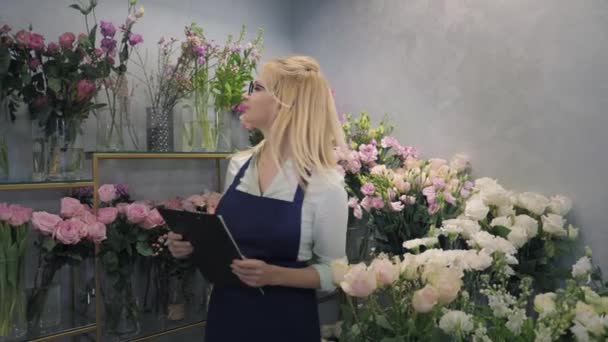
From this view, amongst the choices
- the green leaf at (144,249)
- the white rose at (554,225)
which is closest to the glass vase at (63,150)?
the green leaf at (144,249)

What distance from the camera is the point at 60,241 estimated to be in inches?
60.1

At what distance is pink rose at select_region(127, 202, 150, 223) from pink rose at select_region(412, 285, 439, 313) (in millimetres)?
1130

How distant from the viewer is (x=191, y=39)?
2014 millimetres

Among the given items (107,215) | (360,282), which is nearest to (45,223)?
(107,215)

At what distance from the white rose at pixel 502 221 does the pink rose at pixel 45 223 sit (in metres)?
1.44

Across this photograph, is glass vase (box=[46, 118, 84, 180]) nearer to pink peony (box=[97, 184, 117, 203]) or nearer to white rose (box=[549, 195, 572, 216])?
pink peony (box=[97, 184, 117, 203])

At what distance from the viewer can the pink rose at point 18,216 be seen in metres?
1.46

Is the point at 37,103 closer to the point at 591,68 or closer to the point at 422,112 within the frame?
the point at 422,112

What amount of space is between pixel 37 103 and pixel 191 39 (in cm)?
68

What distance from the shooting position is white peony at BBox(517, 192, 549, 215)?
163 cm

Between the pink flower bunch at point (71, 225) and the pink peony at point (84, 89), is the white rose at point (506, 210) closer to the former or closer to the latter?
the pink flower bunch at point (71, 225)

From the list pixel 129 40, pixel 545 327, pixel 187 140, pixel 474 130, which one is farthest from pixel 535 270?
pixel 129 40

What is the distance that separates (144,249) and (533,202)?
4.55 ft

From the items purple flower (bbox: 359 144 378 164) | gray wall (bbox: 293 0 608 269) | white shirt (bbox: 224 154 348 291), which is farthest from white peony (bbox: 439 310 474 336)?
purple flower (bbox: 359 144 378 164)
